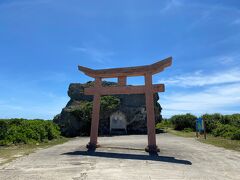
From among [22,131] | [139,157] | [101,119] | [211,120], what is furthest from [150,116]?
[211,120]

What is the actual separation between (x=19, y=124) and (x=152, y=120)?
882cm

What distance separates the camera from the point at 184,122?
27594 mm

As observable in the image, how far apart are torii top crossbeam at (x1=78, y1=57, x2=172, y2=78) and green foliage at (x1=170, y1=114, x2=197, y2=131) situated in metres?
16.5

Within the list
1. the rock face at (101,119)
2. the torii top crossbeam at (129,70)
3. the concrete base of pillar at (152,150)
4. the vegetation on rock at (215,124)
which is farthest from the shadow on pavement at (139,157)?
the rock face at (101,119)

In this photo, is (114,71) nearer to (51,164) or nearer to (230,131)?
(51,164)

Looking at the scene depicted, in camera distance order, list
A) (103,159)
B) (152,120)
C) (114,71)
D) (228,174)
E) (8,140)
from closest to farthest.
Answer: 1. (228,174)
2. (103,159)
3. (152,120)
4. (114,71)
5. (8,140)

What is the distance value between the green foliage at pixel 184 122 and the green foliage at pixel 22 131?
573 inches

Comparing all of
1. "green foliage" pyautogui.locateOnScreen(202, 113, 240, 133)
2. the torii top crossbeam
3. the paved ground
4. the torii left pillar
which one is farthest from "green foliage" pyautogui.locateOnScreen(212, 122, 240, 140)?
the torii left pillar

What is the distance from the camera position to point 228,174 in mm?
7379

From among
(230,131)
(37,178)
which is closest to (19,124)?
(37,178)

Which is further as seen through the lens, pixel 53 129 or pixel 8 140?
pixel 53 129

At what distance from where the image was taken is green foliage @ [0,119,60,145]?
A: 15039 millimetres

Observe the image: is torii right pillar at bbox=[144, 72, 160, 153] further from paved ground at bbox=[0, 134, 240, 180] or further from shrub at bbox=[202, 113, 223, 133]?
shrub at bbox=[202, 113, 223, 133]

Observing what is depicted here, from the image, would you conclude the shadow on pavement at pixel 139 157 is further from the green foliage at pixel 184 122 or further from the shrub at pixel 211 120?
the green foliage at pixel 184 122
